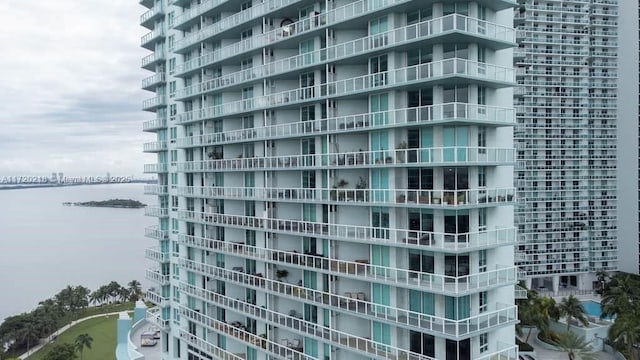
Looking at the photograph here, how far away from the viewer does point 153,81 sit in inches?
2087

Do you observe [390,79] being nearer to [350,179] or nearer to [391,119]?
[391,119]

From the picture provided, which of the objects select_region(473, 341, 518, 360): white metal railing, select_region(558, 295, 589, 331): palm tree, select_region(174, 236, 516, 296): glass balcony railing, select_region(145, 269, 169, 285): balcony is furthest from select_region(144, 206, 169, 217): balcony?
select_region(558, 295, 589, 331): palm tree

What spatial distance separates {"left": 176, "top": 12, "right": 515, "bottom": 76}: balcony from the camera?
1031 inches

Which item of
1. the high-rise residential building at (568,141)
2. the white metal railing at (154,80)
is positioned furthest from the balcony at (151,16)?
the high-rise residential building at (568,141)

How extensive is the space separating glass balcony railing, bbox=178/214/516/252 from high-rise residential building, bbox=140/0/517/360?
0.12m

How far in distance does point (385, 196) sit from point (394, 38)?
9282mm

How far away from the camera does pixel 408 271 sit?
28.0 metres

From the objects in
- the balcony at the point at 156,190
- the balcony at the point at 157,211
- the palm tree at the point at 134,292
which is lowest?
the palm tree at the point at 134,292

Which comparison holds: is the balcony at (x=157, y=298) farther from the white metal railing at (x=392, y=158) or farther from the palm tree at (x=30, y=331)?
the palm tree at (x=30, y=331)

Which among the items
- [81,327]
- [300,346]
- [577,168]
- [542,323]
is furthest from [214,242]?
[577,168]

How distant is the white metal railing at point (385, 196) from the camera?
26656 mm

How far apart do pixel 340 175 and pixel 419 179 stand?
20.8ft

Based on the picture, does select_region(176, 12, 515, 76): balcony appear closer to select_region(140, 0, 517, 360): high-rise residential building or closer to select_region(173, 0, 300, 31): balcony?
select_region(140, 0, 517, 360): high-rise residential building

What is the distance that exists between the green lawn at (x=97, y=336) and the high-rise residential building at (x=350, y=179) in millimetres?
37156
